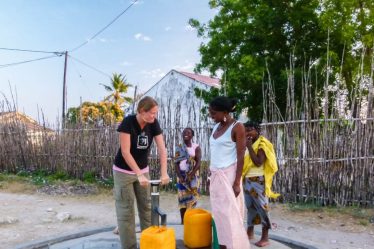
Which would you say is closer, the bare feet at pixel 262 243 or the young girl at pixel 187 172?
the bare feet at pixel 262 243

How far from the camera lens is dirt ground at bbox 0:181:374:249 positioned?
Answer: 483cm

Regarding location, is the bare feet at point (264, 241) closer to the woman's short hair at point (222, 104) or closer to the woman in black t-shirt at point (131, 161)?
the woman in black t-shirt at point (131, 161)

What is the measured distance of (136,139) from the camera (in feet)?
10.9

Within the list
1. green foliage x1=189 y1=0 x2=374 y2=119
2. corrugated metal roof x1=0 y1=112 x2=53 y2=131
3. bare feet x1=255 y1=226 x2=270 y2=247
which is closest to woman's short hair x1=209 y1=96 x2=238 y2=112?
bare feet x1=255 y1=226 x2=270 y2=247

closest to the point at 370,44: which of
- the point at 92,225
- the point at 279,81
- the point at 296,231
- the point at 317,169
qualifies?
the point at 279,81

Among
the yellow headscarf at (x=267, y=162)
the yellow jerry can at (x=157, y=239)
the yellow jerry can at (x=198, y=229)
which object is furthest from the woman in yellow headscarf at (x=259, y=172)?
the yellow jerry can at (x=157, y=239)

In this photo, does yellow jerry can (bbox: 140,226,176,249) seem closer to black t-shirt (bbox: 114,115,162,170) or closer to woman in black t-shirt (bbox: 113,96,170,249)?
woman in black t-shirt (bbox: 113,96,170,249)

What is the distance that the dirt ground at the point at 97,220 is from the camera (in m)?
4.83

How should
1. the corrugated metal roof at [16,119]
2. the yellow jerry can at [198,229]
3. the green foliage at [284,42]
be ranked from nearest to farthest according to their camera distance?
the yellow jerry can at [198,229]
the corrugated metal roof at [16,119]
the green foliage at [284,42]

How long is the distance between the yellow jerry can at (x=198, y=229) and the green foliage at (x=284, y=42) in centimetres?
750

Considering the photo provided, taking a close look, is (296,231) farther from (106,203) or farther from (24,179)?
(24,179)

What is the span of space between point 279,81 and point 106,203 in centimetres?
621

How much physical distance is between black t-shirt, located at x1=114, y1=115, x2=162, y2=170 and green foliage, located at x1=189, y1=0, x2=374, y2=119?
7.69 metres

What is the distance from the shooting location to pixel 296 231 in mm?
5113
